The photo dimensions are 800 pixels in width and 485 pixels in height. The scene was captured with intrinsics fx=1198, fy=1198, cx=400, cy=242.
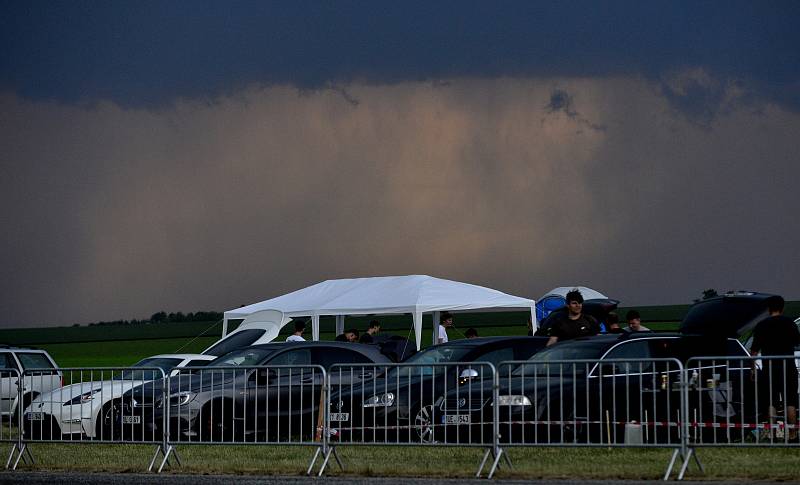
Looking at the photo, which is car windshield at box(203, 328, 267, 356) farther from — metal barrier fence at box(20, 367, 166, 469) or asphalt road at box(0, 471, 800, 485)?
asphalt road at box(0, 471, 800, 485)

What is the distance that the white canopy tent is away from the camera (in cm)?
2881

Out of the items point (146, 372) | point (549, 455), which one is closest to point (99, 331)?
point (146, 372)

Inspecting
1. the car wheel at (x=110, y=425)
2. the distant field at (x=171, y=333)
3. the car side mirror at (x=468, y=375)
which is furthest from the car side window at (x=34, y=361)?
the distant field at (x=171, y=333)

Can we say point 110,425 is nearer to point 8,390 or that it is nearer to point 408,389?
point 8,390

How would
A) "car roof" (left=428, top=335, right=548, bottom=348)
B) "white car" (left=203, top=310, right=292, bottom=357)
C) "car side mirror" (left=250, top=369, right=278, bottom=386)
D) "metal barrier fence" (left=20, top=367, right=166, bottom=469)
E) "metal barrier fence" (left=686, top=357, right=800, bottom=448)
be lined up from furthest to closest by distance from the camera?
1. "white car" (left=203, top=310, right=292, bottom=357)
2. "car roof" (left=428, top=335, right=548, bottom=348)
3. "metal barrier fence" (left=20, top=367, right=166, bottom=469)
4. "car side mirror" (left=250, top=369, right=278, bottom=386)
5. "metal barrier fence" (left=686, top=357, right=800, bottom=448)

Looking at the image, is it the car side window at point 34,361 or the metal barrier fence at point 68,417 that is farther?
the car side window at point 34,361

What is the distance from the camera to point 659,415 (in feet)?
Result: 39.0

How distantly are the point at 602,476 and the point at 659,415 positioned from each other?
1313 millimetres

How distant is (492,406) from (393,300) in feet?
56.1

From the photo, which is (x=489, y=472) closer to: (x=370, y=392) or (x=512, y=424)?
(x=512, y=424)

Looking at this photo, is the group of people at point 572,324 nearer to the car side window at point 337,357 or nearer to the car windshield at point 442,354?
the car windshield at point 442,354

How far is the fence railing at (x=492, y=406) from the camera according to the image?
11477 millimetres

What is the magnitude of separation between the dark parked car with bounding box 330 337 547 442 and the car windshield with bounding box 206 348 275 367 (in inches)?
87.7

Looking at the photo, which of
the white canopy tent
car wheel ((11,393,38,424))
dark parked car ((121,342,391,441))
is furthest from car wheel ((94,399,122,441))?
the white canopy tent
